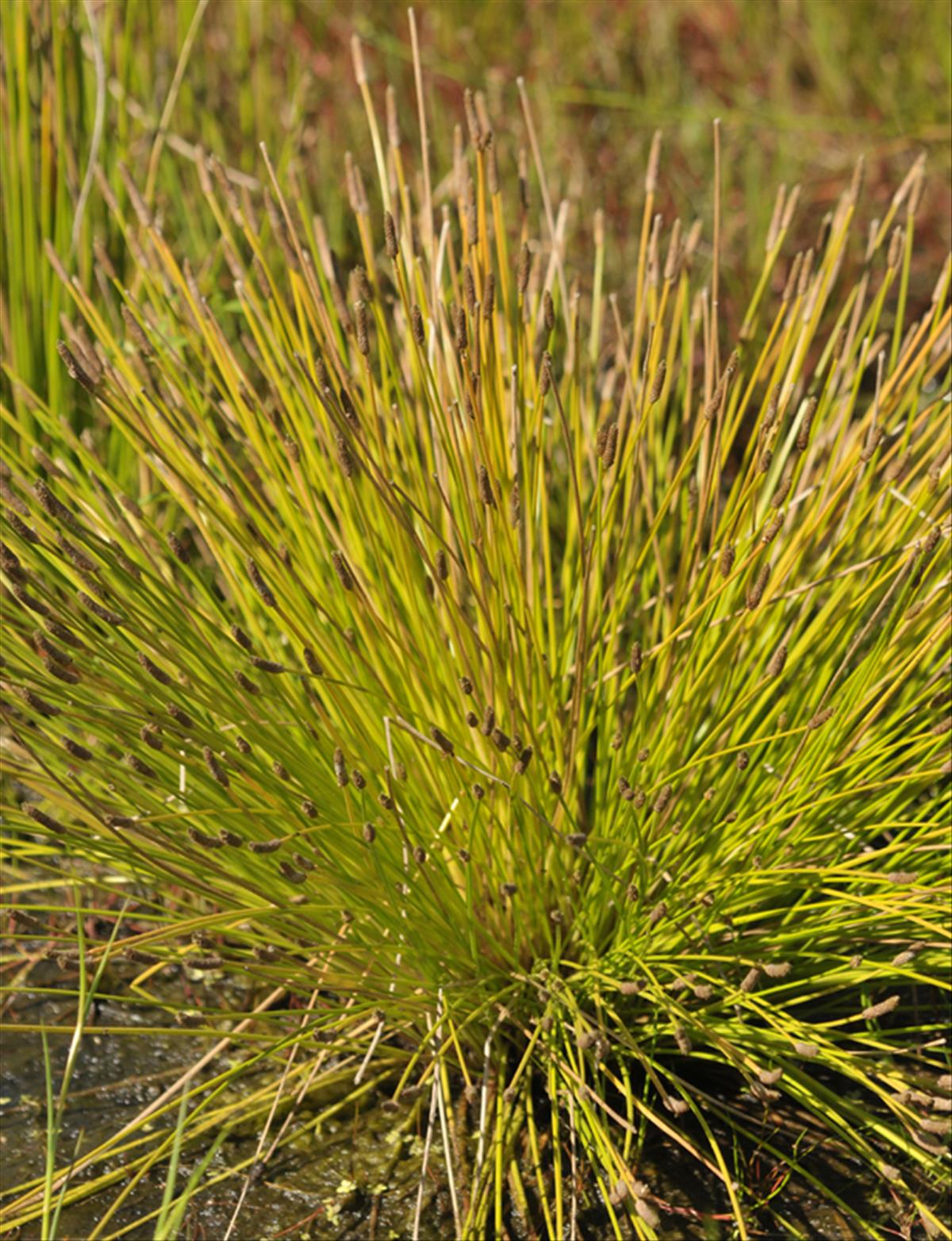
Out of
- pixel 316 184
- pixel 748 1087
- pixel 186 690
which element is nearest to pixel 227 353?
pixel 186 690

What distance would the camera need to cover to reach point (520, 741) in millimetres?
1476

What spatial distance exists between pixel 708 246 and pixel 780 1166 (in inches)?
98.8

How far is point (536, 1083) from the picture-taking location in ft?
5.65

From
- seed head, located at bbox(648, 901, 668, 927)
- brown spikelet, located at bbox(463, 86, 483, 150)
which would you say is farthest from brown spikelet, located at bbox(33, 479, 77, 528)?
seed head, located at bbox(648, 901, 668, 927)

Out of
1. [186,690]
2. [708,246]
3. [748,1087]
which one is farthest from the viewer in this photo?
[708,246]

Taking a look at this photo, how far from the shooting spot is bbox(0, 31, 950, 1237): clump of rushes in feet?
4.74

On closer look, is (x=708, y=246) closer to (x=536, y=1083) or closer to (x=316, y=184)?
(x=316, y=184)

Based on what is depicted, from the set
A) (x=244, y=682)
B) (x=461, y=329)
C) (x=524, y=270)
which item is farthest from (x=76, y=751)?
(x=524, y=270)

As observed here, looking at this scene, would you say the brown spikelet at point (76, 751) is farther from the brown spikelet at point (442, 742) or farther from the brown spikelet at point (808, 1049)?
the brown spikelet at point (808, 1049)

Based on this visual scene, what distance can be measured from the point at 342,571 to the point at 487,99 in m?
2.50

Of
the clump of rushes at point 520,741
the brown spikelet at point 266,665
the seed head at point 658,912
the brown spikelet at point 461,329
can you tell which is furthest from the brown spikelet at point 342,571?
the seed head at point 658,912

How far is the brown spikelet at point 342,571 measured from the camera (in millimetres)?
1324

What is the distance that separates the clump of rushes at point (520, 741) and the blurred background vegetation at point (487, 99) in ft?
1.59

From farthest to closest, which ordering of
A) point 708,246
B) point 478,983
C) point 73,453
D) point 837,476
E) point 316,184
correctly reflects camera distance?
point 708,246, point 316,184, point 73,453, point 837,476, point 478,983
